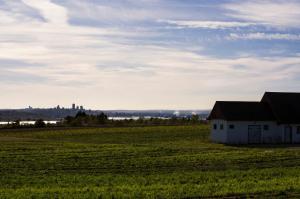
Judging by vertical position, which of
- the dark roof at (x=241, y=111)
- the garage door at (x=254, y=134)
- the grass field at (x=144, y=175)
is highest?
the dark roof at (x=241, y=111)

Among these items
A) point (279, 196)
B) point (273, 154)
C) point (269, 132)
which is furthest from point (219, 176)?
point (269, 132)

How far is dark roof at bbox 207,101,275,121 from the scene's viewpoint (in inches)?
2235

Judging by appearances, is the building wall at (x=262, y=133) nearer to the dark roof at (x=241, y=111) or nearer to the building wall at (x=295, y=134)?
the dark roof at (x=241, y=111)

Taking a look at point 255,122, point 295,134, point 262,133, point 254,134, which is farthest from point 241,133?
point 295,134

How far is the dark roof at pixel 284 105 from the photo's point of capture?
57.9 m

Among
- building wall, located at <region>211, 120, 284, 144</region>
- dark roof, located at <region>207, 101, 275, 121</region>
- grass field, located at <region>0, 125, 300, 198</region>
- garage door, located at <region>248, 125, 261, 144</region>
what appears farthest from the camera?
garage door, located at <region>248, 125, 261, 144</region>

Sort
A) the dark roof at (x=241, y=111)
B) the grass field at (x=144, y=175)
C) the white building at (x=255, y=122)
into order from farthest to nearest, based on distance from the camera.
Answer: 1. the dark roof at (x=241, y=111)
2. the white building at (x=255, y=122)
3. the grass field at (x=144, y=175)

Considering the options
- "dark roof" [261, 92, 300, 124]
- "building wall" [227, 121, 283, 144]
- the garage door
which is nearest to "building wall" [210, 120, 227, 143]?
"building wall" [227, 121, 283, 144]

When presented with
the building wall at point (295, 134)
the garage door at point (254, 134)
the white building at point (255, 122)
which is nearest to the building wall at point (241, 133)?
the white building at point (255, 122)

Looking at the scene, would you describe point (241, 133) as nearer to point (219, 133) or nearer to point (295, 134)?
point (219, 133)

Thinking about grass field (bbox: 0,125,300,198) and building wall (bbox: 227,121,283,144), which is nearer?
grass field (bbox: 0,125,300,198)

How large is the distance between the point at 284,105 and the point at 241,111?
496 centimetres

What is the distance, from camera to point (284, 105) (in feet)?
195

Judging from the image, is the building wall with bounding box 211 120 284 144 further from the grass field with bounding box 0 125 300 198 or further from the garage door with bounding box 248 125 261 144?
the grass field with bounding box 0 125 300 198
